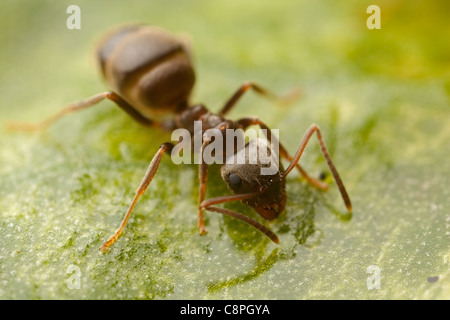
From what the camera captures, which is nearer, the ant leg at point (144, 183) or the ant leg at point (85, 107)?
the ant leg at point (144, 183)

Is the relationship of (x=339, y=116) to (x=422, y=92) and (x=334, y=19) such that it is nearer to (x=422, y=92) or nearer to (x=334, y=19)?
(x=422, y=92)

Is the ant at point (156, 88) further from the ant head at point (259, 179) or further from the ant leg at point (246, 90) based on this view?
the ant head at point (259, 179)

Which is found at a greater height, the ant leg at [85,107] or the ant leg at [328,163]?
the ant leg at [85,107]

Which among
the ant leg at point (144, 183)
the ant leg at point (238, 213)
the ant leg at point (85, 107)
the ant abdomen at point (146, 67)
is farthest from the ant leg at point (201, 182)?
the ant abdomen at point (146, 67)

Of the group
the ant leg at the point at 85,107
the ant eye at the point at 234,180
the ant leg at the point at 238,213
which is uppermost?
the ant leg at the point at 85,107

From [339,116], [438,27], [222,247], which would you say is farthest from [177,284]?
[438,27]
